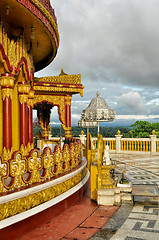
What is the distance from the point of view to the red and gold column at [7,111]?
4.89 meters

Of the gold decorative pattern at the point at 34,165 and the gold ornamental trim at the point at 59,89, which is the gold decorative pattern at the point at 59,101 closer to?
the gold ornamental trim at the point at 59,89

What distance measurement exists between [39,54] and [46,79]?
2361 mm

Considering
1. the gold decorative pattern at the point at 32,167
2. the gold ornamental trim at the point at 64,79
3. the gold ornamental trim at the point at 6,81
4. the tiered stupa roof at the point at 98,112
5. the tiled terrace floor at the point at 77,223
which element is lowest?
the tiled terrace floor at the point at 77,223

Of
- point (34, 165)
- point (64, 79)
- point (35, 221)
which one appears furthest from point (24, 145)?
point (64, 79)

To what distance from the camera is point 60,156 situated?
4.88m

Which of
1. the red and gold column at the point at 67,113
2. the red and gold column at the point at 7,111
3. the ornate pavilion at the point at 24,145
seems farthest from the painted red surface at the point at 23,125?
the red and gold column at the point at 67,113

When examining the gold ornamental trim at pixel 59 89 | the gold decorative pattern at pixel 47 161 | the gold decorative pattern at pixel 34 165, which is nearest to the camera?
the gold decorative pattern at pixel 34 165

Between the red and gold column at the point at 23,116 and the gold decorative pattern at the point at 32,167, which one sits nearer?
the gold decorative pattern at the point at 32,167

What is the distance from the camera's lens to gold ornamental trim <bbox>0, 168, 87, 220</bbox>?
10.7 feet

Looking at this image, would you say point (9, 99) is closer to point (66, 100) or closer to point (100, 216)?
point (100, 216)

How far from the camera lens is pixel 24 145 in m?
5.85

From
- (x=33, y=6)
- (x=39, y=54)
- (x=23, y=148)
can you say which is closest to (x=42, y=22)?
(x=33, y=6)

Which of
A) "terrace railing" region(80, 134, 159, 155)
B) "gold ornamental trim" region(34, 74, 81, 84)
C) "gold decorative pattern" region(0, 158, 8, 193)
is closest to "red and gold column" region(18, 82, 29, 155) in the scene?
"gold decorative pattern" region(0, 158, 8, 193)

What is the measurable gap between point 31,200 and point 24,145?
2.28 metres
